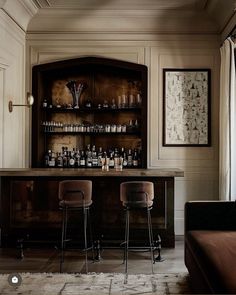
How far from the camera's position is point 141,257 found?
4668 millimetres

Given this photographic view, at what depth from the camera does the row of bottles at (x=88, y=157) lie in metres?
6.20

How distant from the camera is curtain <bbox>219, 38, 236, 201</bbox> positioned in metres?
5.11

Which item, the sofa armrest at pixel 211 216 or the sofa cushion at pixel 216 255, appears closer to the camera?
the sofa cushion at pixel 216 255

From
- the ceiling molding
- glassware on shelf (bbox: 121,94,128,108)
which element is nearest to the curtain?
glassware on shelf (bbox: 121,94,128,108)

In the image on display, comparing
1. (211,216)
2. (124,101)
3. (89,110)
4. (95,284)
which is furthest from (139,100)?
(95,284)

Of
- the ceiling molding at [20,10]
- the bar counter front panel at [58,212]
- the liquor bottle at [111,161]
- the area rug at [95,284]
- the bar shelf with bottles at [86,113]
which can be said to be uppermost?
the ceiling molding at [20,10]

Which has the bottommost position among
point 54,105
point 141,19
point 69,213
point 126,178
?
point 69,213

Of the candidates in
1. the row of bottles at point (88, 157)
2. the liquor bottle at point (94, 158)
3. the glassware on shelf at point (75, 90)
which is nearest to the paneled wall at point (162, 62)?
the row of bottles at point (88, 157)

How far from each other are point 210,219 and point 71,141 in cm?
321

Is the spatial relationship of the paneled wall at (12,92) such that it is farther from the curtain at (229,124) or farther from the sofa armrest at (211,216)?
the curtain at (229,124)

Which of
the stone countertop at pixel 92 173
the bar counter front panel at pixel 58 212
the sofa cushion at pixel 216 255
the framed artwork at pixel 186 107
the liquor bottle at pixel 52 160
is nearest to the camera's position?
the sofa cushion at pixel 216 255

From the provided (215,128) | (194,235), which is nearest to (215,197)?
(215,128)

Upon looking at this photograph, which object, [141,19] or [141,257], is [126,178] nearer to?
[141,257]

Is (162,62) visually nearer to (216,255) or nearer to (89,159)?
(89,159)
